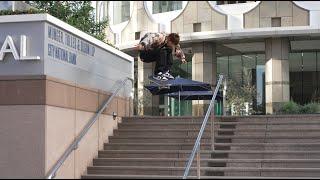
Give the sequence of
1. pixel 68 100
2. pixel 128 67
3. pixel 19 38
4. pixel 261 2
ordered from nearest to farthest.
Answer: pixel 19 38 < pixel 68 100 < pixel 128 67 < pixel 261 2

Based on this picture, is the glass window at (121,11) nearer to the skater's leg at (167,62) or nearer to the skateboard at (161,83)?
the skateboard at (161,83)

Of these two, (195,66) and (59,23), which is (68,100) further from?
(195,66)

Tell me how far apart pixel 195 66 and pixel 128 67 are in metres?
19.6

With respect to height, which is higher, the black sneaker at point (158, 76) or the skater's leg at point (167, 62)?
the skater's leg at point (167, 62)

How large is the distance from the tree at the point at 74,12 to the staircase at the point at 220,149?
6.78 m

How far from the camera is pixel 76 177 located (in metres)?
11.1

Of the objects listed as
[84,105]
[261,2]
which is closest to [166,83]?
[84,105]

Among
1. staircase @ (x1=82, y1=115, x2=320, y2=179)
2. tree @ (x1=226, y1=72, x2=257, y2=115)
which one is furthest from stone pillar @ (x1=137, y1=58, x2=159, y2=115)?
staircase @ (x1=82, y1=115, x2=320, y2=179)

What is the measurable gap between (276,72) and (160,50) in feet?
70.6

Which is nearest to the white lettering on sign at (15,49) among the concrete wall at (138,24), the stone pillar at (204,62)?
the stone pillar at (204,62)

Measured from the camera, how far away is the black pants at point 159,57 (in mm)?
12516

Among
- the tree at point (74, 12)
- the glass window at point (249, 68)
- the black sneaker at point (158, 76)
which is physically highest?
the tree at point (74, 12)

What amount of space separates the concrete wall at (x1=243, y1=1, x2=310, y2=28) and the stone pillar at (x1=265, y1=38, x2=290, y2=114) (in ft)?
3.72

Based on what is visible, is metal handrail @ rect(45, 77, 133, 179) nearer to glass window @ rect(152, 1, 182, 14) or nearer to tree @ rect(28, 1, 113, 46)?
tree @ rect(28, 1, 113, 46)
